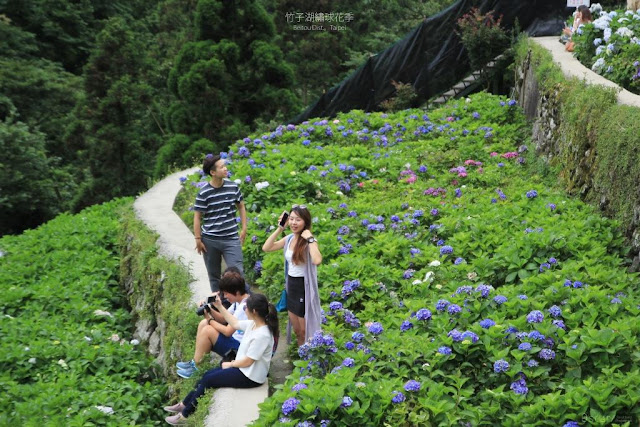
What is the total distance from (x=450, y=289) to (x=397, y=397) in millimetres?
1489

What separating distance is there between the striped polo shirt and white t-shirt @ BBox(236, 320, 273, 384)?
1439 mm

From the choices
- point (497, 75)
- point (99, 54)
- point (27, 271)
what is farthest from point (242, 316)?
point (99, 54)

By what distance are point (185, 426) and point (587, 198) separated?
163 inches

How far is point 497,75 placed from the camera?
11.7 m

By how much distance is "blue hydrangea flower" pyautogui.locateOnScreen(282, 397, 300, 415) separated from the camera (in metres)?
3.59

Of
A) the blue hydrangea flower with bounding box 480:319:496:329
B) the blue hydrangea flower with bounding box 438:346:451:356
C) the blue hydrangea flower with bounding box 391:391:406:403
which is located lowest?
the blue hydrangea flower with bounding box 391:391:406:403

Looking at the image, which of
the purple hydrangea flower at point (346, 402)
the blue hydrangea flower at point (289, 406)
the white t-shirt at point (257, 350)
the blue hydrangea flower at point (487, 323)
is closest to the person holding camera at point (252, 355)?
the white t-shirt at point (257, 350)

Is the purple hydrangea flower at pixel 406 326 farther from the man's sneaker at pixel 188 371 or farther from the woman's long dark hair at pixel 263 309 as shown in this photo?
the man's sneaker at pixel 188 371

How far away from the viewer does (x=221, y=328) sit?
481 cm

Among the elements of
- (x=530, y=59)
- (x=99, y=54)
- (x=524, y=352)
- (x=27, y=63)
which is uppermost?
(x=530, y=59)

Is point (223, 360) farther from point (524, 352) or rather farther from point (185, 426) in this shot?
point (524, 352)

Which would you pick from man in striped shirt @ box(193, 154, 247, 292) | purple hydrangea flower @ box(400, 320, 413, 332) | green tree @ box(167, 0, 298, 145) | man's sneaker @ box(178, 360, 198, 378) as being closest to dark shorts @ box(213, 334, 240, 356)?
man's sneaker @ box(178, 360, 198, 378)

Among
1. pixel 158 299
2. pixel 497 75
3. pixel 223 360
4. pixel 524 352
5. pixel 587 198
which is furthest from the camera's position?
pixel 497 75

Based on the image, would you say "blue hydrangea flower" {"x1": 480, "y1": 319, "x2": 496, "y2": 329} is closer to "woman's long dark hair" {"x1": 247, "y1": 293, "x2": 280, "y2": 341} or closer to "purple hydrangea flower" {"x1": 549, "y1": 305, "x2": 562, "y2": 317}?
"purple hydrangea flower" {"x1": 549, "y1": 305, "x2": 562, "y2": 317}
